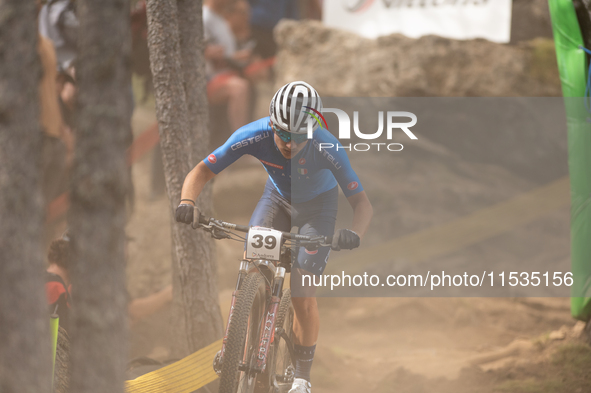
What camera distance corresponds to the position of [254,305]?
119 inches

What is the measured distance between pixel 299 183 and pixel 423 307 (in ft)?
11.7

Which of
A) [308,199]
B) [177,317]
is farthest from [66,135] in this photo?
[308,199]

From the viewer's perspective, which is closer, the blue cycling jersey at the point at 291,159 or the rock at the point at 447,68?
the blue cycling jersey at the point at 291,159

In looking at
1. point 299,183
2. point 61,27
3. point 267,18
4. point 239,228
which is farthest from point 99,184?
point 267,18

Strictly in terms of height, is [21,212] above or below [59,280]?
above

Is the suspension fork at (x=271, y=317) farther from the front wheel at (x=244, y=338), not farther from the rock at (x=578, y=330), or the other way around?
the rock at (x=578, y=330)

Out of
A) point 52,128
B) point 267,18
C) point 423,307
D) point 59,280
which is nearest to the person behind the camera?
point 59,280

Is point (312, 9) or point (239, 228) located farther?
point (312, 9)

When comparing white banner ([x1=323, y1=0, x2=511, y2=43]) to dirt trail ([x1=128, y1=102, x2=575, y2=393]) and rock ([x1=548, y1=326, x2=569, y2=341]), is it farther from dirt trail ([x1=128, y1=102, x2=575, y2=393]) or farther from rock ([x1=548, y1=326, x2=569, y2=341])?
rock ([x1=548, y1=326, x2=569, y2=341])

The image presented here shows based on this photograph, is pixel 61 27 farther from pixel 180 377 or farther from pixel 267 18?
pixel 180 377

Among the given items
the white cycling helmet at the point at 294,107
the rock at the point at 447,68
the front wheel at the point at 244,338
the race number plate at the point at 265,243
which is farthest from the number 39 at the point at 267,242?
the rock at the point at 447,68

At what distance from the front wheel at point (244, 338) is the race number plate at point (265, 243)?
5.7 inches

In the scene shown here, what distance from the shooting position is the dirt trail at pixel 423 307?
15.4 feet

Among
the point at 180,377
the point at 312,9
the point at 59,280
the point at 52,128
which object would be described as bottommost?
the point at 180,377
